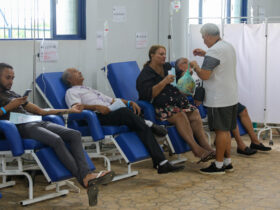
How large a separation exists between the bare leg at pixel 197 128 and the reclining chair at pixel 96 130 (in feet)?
2.32

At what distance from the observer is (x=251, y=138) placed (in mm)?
5492

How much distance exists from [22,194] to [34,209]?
1.36 feet

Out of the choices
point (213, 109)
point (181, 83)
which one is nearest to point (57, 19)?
point (181, 83)

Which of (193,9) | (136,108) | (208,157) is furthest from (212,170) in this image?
(193,9)

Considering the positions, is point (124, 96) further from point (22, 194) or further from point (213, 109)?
point (22, 194)

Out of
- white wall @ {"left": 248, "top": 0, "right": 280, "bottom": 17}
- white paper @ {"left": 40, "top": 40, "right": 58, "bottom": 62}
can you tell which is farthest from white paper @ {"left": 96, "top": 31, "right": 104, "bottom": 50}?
white wall @ {"left": 248, "top": 0, "right": 280, "bottom": 17}

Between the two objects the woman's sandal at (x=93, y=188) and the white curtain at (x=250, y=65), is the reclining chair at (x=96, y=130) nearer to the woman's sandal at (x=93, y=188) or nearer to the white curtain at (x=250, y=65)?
the woman's sandal at (x=93, y=188)

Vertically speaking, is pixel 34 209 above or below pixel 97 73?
below

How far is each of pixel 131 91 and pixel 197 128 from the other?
2.75 ft

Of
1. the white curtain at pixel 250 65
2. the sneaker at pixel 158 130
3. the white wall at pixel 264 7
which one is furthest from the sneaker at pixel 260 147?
the white wall at pixel 264 7

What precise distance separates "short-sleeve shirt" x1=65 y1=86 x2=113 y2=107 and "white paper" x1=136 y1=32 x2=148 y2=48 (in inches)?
60.4

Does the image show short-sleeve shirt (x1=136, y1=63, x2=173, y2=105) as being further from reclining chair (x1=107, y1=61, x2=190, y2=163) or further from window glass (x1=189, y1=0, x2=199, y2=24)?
window glass (x1=189, y1=0, x2=199, y2=24)

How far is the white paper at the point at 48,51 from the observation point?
4.95 meters

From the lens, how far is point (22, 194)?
157 inches
